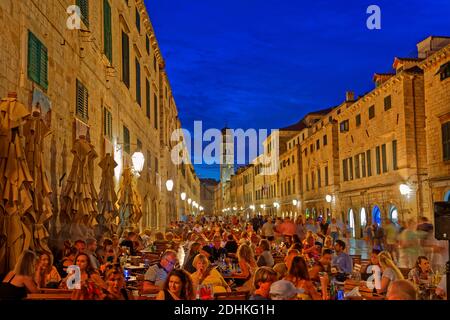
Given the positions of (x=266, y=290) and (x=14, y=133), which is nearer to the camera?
(x=266, y=290)

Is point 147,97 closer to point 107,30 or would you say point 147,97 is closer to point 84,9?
point 107,30

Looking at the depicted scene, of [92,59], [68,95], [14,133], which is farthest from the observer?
[92,59]

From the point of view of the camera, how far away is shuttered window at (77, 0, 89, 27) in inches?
506

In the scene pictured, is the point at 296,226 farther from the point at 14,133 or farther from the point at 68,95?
the point at 14,133

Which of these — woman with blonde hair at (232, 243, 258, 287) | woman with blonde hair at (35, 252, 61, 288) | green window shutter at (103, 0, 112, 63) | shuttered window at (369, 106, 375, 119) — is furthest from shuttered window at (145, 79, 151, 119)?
woman with blonde hair at (35, 252, 61, 288)

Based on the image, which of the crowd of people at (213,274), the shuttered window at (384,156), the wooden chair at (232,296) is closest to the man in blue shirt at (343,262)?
the crowd of people at (213,274)

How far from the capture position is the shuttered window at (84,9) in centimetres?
1286

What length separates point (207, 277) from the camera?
27.1 ft

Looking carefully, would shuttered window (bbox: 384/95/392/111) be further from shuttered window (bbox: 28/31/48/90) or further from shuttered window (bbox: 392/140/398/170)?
shuttered window (bbox: 28/31/48/90)

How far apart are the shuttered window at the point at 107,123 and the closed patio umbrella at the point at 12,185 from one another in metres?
8.20

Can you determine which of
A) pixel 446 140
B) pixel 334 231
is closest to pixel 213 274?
pixel 334 231
